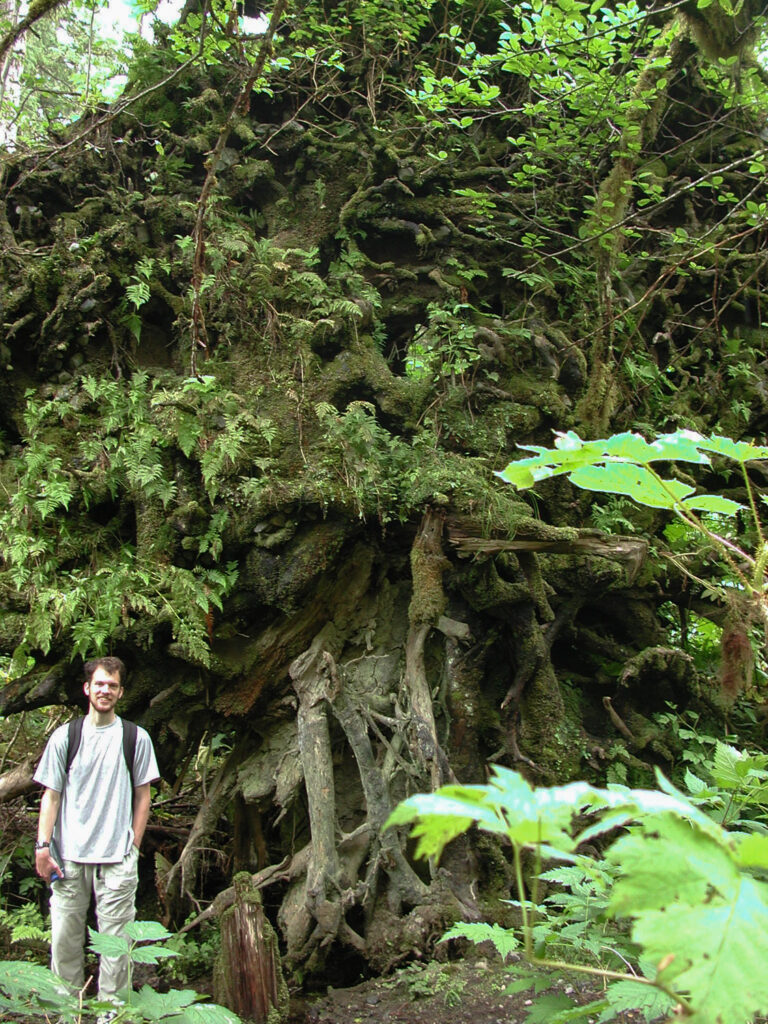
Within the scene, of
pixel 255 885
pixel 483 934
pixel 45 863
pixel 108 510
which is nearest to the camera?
pixel 483 934

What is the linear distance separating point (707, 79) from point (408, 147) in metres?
3.81

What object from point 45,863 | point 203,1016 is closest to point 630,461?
point 203,1016

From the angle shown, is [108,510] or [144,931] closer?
[144,931]

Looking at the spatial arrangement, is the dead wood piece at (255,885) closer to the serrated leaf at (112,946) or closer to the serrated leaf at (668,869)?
the serrated leaf at (112,946)

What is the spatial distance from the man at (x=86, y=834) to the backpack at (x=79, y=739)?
0.06ft

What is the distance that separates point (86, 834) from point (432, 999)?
2.26 metres

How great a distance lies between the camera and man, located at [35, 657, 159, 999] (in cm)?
416

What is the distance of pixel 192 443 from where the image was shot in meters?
5.46

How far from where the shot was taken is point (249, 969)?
13.8 feet

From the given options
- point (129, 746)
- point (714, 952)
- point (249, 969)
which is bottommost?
point (249, 969)

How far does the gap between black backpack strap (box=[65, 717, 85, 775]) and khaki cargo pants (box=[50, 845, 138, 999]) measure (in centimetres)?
58

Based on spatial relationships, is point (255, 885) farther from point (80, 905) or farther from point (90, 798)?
point (90, 798)

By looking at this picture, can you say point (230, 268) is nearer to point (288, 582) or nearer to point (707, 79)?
point (288, 582)

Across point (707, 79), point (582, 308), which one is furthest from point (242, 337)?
point (707, 79)
